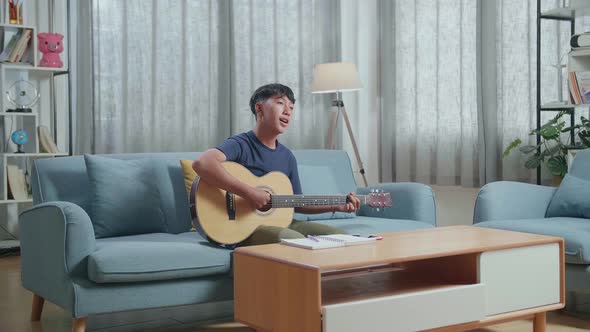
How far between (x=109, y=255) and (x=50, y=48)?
9.42 ft

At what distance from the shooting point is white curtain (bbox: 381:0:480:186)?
15.6 ft

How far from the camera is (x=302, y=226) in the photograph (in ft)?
9.50

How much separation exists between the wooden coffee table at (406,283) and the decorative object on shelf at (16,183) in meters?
2.97

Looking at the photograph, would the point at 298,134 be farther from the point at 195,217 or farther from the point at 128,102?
the point at 195,217

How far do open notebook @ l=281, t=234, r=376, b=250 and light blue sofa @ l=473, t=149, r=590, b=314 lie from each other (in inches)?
33.2

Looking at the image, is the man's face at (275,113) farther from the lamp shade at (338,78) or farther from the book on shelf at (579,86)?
the lamp shade at (338,78)

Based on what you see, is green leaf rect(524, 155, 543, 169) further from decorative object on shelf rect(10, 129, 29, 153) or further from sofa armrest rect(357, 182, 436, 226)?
decorative object on shelf rect(10, 129, 29, 153)

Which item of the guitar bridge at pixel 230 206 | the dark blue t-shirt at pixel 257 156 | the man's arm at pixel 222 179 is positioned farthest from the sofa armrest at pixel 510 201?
the guitar bridge at pixel 230 206

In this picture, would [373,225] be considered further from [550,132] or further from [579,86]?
[579,86]

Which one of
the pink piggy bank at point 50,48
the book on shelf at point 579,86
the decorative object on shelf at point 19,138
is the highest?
the pink piggy bank at point 50,48

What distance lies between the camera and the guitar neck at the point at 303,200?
2.82 metres

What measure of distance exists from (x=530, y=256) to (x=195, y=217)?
47.7 inches

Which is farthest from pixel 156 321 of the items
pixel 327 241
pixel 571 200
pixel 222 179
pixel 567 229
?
pixel 571 200

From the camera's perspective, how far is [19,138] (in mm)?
4809
